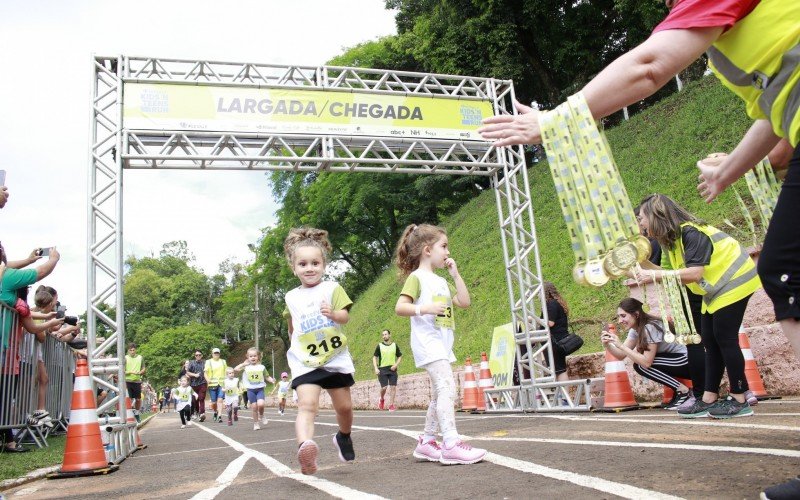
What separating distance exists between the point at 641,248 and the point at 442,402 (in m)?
2.68

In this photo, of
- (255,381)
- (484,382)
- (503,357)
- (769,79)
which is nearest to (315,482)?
(769,79)

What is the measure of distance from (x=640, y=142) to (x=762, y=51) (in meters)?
20.6

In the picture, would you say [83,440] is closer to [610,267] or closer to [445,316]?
[445,316]

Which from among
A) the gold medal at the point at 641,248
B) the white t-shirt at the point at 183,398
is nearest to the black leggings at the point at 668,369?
the gold medal at the point at 641,248

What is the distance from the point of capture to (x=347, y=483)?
4035mm

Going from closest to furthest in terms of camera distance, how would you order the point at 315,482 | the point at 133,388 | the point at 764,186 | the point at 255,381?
the point at 764,186, the point at 315,482, the point at 255,381, the point at 133,388

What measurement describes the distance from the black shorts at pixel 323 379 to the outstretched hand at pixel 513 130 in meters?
2.79

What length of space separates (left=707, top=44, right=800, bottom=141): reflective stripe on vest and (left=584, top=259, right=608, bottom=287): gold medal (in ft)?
2.64

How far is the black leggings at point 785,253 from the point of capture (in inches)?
86.0

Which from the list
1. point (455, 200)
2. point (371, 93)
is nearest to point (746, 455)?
point (371, 93)

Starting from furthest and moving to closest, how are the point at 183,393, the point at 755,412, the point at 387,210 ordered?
the point at 387,210, the point at 183,393, the point at 755,412

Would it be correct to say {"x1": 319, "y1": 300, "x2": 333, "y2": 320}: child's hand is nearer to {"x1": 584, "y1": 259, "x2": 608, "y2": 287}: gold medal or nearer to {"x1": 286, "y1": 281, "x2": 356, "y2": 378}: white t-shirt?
{"x1": 286, "y1": 281, "x2": 356, "y2": 378}: white t-shirt

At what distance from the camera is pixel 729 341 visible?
5203 mm

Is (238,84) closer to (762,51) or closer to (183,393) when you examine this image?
(762,51)
